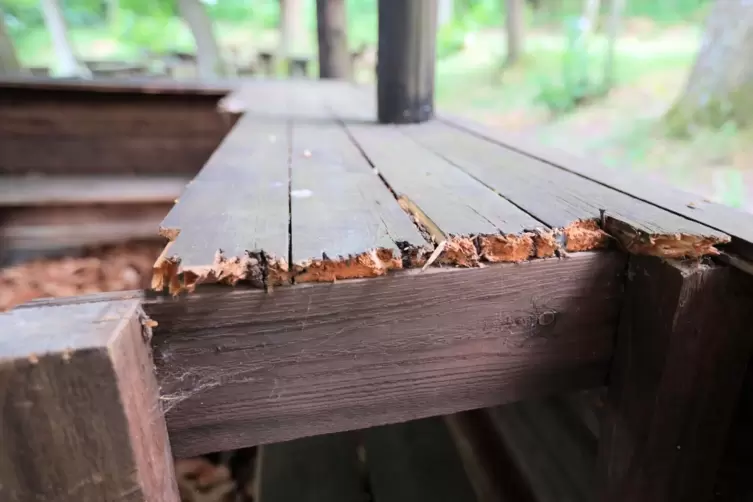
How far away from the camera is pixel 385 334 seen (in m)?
0.72

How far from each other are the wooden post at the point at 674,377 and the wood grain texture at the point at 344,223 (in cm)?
33

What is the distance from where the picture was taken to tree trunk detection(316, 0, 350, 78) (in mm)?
3486

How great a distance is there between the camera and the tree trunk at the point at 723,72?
3.04 metres

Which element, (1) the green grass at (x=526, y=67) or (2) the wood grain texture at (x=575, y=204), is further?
(1) the green grass at (x=526, y=67)

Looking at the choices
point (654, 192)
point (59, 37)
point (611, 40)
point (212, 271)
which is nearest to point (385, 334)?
point (212, 271)

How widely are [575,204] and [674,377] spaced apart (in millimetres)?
299

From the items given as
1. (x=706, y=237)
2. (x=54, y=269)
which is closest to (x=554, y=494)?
(x=706, y=237)

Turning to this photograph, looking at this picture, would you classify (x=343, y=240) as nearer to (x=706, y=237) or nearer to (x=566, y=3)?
(x=706, y=237)

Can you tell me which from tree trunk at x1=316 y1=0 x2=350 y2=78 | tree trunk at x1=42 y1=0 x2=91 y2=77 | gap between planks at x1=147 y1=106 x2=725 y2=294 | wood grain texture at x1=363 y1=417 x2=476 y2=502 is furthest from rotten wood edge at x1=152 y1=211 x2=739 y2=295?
tree trunk at x1=42 y1=0 x2=91 y2=77

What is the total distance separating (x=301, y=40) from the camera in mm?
11328

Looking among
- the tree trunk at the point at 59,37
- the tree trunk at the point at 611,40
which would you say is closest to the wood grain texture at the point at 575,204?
the tree trunk at the point at 611,40

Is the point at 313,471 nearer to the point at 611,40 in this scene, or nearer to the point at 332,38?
the point at 332,38

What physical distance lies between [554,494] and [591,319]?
63 centimetres

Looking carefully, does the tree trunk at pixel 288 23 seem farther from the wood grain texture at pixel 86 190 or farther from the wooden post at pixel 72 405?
the wooden post at pixel 72 405
